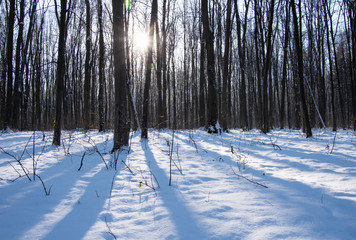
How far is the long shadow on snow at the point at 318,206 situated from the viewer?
1.06 meters

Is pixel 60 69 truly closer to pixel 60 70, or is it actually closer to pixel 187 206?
pixel 60 70

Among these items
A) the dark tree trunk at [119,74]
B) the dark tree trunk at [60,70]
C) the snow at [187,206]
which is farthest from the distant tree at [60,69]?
the snow at [187,206]

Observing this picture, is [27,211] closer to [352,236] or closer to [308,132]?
[352,236]

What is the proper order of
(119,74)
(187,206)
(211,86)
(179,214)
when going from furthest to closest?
1. (211,86)
2. (119,74)
3. (187,206)
4. (179,214)

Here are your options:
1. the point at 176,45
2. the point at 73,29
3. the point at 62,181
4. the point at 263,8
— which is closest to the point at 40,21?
the point at 73,29

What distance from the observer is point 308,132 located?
6488 mm

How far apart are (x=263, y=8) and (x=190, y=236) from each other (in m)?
13.2

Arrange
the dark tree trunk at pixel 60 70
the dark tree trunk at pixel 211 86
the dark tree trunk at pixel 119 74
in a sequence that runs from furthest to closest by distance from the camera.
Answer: the dark tree trunk at pixel 211 86, the dark tree trunk at pixel 60 70, the dark tree trunk at pixel 119 74

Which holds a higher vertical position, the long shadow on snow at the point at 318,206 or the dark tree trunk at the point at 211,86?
the dark tree trunk at the point at 211,86

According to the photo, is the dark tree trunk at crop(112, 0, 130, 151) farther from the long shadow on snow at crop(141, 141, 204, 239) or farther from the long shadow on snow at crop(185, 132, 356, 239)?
the long shadow on snow at crop(185, 132, 356, 239)

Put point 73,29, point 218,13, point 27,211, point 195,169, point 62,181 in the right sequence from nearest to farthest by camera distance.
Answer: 1. point 27,211
2. point 62,181
3. point 195,169
4. point 218,13
5. point 73,29

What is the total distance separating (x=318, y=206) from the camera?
4.37 feet

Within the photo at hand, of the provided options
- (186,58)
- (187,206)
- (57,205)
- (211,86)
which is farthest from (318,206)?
(186,58)

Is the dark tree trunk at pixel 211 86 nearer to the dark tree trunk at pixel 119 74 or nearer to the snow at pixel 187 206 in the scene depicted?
the dark tree trunk at pixel 119 74
